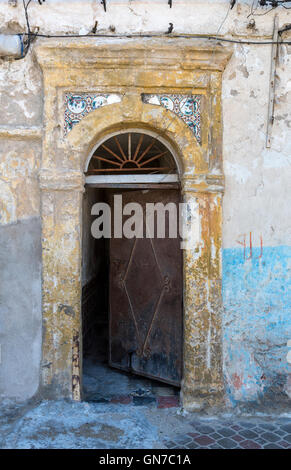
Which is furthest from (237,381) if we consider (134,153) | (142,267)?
(134,153)

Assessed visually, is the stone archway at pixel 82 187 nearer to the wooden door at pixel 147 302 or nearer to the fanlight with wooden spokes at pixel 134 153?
the fanlight with wooden spokes at pixel 134 153

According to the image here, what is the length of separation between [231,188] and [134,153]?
1.76 m

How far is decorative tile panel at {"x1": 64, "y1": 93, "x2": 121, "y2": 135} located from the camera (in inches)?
162

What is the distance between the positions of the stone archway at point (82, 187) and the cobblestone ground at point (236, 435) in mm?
282

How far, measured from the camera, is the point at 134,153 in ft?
17.8

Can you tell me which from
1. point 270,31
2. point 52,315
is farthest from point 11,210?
point 270,31

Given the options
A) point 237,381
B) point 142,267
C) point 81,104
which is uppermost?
point 81,104

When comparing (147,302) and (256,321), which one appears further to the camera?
(147,302)

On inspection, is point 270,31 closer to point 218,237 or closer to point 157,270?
point 218,237

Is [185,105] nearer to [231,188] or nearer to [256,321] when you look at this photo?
[231,188]

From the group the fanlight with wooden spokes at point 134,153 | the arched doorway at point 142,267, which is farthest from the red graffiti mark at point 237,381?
the fanlight with wooden spokes at point 134,153

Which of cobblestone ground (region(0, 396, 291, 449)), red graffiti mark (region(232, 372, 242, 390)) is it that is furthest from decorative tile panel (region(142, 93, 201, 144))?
cobblestone ground (region(0, 396, 291, 449))

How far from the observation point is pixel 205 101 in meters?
4.14
